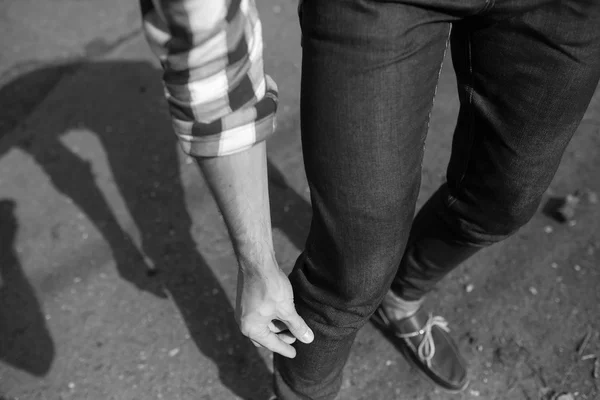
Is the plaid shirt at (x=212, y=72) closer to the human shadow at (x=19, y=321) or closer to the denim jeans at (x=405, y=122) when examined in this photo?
the denim jeans at (x=405, y=122)

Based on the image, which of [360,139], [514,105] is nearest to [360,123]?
[360,139]

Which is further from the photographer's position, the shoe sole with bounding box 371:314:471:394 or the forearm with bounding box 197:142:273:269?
the shoe sole with bounding box 371:314:471:394

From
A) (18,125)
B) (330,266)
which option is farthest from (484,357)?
(18,125)

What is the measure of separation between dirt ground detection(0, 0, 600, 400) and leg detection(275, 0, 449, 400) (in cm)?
80

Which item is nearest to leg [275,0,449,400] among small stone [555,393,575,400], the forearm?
the forearm

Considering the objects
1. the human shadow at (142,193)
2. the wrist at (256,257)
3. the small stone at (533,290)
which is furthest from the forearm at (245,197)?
the small stone at (533,290)

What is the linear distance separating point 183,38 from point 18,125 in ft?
7.58

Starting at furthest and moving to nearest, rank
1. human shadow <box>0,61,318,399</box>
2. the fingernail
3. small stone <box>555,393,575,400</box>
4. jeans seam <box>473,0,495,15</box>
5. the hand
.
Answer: human shadow <box>0,61,318,399</box> < small stone <box>555,393,575,400</box> < the fingernail < the hand < jeans seam <box>473,0,495,15</box>

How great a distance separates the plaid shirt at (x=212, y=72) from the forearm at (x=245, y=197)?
33 millimetres

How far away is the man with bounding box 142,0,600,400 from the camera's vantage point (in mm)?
979

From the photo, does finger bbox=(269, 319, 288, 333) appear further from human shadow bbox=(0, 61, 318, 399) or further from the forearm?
human shadow bbox=(0, 61, 318, 399)

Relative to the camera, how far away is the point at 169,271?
2.26 metres

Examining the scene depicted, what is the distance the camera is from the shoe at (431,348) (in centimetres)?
189

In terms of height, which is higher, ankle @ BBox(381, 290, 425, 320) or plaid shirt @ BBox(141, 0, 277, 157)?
plaid shirt @ BBox(141, 0, 277, 157)
